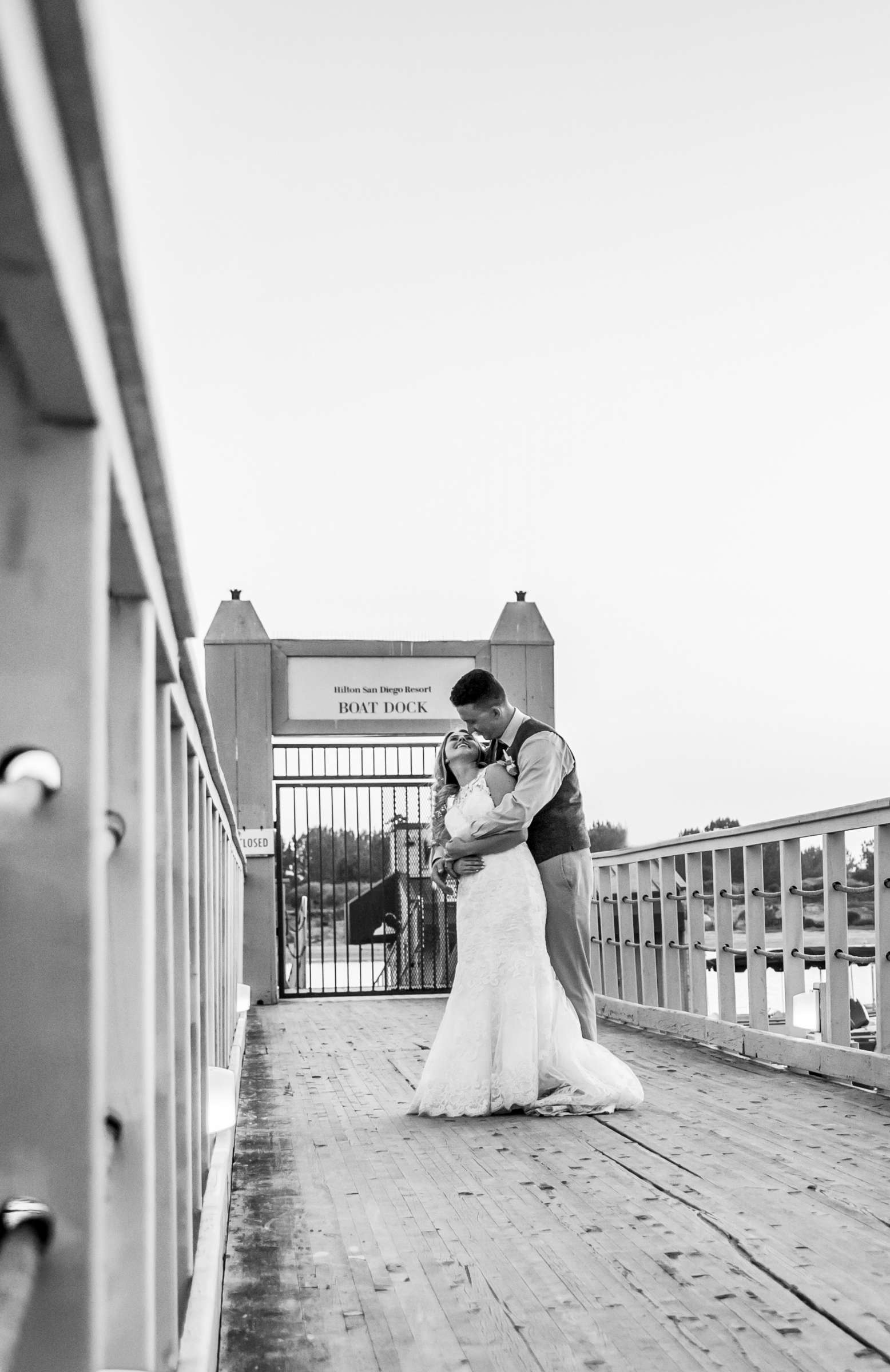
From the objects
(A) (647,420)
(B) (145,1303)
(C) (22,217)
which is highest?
(A) (647,420)

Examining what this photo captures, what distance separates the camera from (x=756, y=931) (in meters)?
6.39

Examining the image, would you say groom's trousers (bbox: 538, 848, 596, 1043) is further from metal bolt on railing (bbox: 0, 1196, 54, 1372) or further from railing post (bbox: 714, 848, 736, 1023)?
metal bolt on railing (bbox: 0, 1196, 54, 1372)

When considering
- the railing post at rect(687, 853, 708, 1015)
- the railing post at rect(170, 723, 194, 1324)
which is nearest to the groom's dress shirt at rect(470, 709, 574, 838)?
the railing post at rect(687, 853, 708, 1015)

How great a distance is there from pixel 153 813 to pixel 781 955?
5.45 meters

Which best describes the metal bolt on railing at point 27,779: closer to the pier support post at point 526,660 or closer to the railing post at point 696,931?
the railing post at point 696,931

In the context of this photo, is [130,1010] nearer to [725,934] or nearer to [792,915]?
[792,915]

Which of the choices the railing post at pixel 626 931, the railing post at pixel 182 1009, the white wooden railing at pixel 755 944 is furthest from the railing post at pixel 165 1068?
the railing post at pixel 626 931

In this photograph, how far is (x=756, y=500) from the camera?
2142 cm

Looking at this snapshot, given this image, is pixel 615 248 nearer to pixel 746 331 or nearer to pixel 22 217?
pixel 746 331

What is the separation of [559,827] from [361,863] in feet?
28.5

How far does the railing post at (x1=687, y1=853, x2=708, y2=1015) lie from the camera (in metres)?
7.35

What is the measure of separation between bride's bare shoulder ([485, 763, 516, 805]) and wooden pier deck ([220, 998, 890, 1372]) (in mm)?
1240

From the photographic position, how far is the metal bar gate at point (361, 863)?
1204 centimetres

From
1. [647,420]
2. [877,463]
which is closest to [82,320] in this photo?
[647,420]
